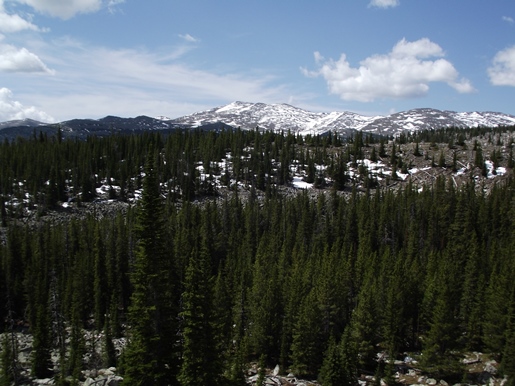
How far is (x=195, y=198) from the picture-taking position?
14338 centimetres

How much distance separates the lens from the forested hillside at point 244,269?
2108cm

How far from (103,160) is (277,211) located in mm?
86250

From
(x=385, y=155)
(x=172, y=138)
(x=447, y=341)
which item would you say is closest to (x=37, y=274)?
(x=447, y=341)

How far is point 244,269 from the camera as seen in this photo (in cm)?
7075

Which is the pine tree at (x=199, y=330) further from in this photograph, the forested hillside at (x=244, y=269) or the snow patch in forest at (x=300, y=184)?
the snow patch in forest at (x=300, y=184)

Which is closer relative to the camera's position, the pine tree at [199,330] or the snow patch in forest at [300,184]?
the pine tree at [199,330]

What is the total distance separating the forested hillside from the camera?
69.2 ft

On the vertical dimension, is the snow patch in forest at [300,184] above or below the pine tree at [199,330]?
below

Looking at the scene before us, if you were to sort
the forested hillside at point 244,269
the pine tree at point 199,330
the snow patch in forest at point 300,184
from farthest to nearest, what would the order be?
1. the snow patch in forest at point 300,184
2. the forested hillside at point 244,269
3. the pine tree at point 199,330

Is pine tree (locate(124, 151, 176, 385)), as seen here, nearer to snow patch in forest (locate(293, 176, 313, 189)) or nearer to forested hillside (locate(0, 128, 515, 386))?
forested hillside (locate(0, 128, 515, 386))

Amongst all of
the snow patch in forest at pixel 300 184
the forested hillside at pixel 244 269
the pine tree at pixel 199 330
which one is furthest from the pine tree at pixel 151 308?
the snow patch in forest at pixel 300 184

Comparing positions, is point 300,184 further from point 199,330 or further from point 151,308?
point 151,308

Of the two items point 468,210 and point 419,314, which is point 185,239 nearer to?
point 419,314

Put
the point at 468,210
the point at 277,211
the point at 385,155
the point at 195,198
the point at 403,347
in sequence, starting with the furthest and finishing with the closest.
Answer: the point at 385,155, the point at 195,198, the point at 277,211, the point at 468,210, the point at 403,347
